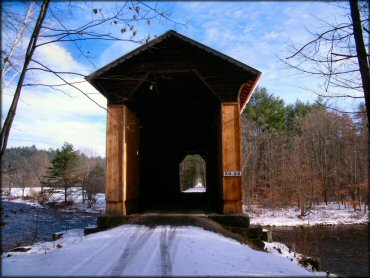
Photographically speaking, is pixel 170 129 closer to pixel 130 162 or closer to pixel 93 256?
pixel 130 162

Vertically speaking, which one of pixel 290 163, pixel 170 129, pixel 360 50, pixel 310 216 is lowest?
pixel 310 216

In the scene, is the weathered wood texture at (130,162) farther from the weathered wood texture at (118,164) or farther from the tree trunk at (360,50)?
the tree trunk at (360,50)

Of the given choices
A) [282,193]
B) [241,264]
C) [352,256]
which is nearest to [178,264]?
[241,264]

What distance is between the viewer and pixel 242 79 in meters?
9.06

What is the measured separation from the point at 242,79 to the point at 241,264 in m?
5.31

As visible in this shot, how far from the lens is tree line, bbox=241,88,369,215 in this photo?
1049 inches

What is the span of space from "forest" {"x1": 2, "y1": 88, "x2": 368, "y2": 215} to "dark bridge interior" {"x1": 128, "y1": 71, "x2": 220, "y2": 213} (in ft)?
33.9

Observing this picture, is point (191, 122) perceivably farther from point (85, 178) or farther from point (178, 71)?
point (85, 178)

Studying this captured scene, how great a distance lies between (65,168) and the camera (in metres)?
32.1

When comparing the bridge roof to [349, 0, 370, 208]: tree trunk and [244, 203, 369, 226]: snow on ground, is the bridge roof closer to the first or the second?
[349, 0, 370, 208]: tree trunk

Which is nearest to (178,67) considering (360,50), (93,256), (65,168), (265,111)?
(360,50)

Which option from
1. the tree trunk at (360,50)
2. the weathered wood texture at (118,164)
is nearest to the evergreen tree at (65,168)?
the weathered wood texture at (118,164)

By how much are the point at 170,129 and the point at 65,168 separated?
19782 millimetres

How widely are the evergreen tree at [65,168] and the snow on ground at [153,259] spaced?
25.9 m
